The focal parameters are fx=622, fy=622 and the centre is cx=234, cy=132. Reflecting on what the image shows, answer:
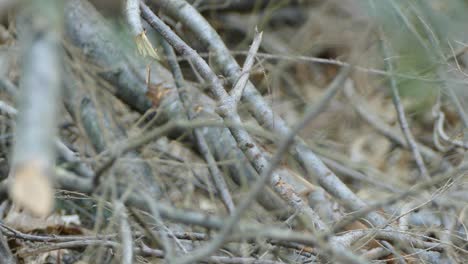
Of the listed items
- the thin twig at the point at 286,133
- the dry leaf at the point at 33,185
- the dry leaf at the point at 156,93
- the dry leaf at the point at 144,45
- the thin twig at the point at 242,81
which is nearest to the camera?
the dry leaf at the point at 33,185

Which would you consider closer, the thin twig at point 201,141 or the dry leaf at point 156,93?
the thin twig at point 201,141

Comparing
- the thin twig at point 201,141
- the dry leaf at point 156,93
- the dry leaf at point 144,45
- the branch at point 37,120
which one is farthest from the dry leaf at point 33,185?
the dry leaf at point 156,93

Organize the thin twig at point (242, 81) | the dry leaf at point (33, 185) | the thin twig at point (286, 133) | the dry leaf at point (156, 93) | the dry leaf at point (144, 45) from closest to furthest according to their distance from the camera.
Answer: the dry leaf at point (33, 185), the dry leaf at point (144, 45), the thin twig at point (242, 81), the thin twig at point (286, 133), the dry leaf at point (156, 93)

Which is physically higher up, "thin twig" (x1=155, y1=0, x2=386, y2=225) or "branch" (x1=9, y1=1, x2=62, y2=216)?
"thin twig" (x1=155, y1=0, x2=386, y2=225)

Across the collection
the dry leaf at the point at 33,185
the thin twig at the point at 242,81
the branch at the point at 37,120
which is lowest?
the dry leaf at the point at 33,185

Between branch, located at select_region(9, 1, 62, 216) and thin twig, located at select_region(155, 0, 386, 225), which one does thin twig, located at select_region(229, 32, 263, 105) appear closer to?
thin twig, located at select_region(155, 0, 386, 225)

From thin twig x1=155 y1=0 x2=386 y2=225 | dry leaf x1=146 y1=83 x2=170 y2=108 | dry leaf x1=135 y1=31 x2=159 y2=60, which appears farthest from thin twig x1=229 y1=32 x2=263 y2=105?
dry leaf x1=146 y1=83 x2=170 y2=108

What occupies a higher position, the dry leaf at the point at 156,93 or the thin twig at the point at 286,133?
the dry leaf at the point at 156,93

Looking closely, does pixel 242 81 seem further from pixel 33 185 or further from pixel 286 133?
pixel 33 185

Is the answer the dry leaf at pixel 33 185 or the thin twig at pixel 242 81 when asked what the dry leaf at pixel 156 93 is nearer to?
the thin twig at pixel 242 81

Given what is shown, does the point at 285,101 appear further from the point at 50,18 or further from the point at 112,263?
the point at 50,18

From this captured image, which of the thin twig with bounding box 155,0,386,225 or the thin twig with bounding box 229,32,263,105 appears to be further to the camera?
the thin twig with bounding box 155,0,386,225
